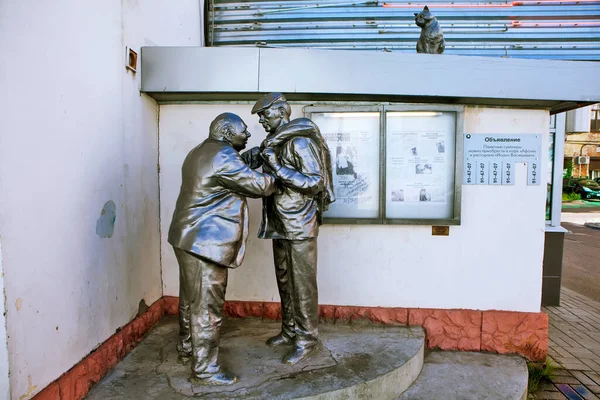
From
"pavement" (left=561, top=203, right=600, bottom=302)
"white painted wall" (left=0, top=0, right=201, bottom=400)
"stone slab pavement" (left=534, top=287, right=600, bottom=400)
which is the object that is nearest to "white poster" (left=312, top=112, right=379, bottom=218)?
"white painted wall" (left=0, top=0, right=201, bottom=400)

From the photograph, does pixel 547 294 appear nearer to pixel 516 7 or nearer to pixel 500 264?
pixel 500 264

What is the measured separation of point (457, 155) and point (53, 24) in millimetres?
3402

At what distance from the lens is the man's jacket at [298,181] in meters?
3.12

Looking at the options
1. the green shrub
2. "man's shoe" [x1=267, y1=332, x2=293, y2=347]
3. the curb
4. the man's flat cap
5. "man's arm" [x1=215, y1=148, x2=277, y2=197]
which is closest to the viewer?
"man's arm" [x1=215, y1=148, x2=277, y2=197]

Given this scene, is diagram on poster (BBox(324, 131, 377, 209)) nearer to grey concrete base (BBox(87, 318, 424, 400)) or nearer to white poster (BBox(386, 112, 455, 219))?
white poster (BBox(386, 112, 455, 219))

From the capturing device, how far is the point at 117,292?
11.6 feet

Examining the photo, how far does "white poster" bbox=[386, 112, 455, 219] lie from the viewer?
4117 mm

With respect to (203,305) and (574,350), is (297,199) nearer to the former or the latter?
(203,305)

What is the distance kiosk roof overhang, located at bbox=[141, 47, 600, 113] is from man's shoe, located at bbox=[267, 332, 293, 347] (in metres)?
2.16

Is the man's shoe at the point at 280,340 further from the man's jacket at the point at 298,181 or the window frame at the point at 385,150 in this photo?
the window frame at the point at 385,150

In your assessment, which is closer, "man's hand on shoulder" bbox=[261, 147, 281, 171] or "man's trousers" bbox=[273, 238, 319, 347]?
"man's hand on shoulder" bbox=[261, 147, 281, 171]

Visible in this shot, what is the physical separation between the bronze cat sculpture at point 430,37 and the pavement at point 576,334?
3389 millimetres

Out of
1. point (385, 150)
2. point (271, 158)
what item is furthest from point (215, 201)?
point (385, 150)

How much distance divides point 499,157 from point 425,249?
112cm
